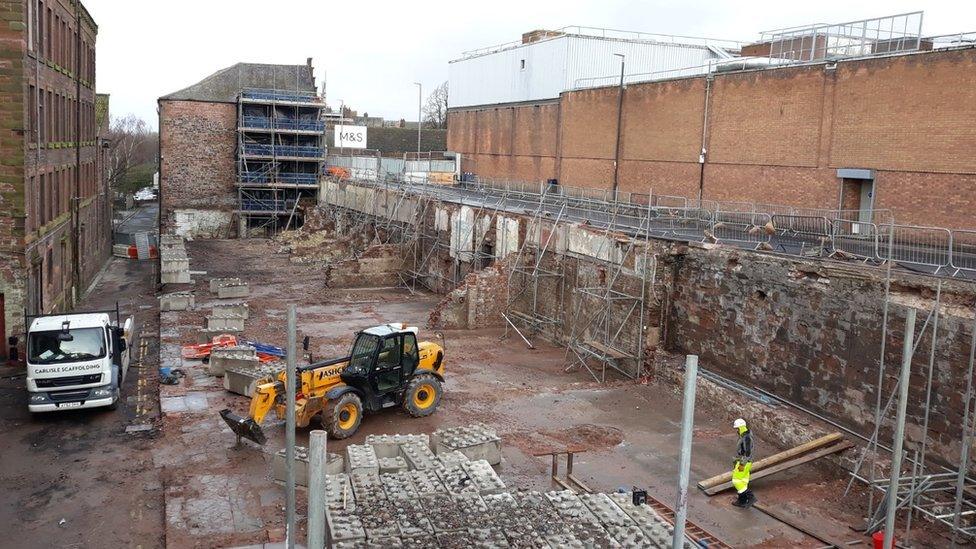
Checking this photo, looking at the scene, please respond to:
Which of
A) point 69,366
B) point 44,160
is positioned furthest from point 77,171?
point 69,366

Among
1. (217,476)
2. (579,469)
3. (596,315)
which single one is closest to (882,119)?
(596,315)

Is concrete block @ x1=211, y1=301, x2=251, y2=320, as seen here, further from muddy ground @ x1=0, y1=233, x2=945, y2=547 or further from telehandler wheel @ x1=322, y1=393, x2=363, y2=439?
telehandler wheel @ x1=322, y1=393, x2=363, y2=439

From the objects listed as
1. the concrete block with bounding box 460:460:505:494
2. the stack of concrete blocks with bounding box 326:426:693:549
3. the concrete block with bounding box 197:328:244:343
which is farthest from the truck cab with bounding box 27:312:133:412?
the concrete block with bounding box 460:460:505:494

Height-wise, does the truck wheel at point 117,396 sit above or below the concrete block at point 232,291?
below

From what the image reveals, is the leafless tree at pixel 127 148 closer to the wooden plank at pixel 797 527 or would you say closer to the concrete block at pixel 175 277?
the concrete block at pixel 175 277

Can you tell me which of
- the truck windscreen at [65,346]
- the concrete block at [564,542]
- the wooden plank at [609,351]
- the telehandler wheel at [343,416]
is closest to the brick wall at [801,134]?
the wooden plank at [609,351]

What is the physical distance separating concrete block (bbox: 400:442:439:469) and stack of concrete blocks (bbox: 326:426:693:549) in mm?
77

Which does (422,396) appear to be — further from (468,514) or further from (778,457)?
(778,457)

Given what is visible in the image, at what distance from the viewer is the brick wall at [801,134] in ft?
71.8

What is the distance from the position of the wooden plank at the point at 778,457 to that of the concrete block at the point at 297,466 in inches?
245

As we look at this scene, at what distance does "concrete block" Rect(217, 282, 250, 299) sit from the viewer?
29.4 metres

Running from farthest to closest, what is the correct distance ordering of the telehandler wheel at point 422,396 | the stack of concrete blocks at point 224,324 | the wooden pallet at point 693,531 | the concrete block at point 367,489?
1. the stack of concrete blocks at point 224,324
2. the telehandler wheel at point 422,396
3. the concrete block at point 367,489
4. the wooden pallet at point 693,531

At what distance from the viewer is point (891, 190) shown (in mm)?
23625

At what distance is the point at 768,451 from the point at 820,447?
1.23 m
